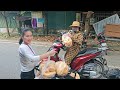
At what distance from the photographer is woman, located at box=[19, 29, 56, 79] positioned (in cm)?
288

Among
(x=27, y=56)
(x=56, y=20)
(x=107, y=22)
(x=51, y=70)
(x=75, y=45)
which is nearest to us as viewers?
(x=27, y=56)

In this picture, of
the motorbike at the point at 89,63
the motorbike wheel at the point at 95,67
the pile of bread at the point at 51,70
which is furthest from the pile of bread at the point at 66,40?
the pile of bread at the point at 51,70

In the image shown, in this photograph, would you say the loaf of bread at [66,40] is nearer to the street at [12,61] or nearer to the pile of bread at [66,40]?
the pile of bread at [66,40]

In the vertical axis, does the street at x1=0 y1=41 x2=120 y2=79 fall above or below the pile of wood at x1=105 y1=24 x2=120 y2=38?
below

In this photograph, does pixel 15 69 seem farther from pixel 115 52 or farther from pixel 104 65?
pixel 115 52

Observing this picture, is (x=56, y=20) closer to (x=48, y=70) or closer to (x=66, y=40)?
(x=66, y=40)

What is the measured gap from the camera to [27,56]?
2.89 meters

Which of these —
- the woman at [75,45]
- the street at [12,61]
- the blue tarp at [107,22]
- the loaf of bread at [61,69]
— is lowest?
the street at [12,61]

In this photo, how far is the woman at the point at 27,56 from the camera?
9.43 feet

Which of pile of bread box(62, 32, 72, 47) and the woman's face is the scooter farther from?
the woman's face

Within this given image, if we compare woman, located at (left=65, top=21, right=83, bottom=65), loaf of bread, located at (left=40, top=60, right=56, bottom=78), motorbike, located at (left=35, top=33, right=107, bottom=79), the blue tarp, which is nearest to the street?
woman, located at (left=65, top=21, right=83, bottom=65)

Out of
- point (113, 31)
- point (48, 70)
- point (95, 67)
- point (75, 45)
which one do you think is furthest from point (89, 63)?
point (113, 31)

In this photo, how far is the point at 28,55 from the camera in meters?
2.88
